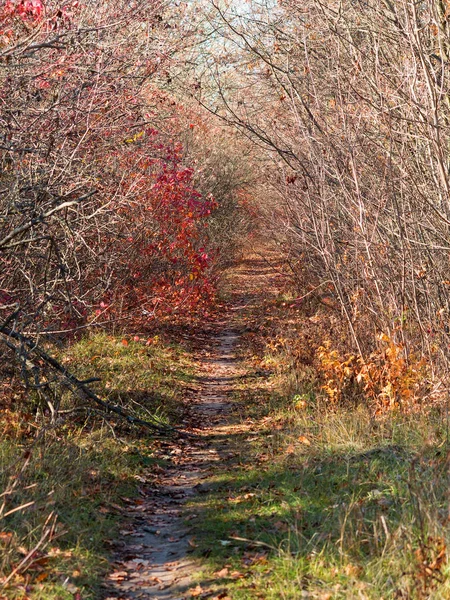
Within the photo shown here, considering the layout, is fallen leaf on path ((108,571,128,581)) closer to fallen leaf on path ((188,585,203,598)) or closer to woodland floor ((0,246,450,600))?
woodland floor ((0,246,450,600))

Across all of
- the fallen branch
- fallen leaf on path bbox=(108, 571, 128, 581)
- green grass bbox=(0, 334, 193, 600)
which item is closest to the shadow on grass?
fallen leaf on path bbox=(108, 571, 128, 581)

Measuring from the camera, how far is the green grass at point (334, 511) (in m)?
4.87

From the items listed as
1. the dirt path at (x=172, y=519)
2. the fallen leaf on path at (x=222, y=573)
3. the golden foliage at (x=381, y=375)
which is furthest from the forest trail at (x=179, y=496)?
the golden foliage at (x=381, y=375)

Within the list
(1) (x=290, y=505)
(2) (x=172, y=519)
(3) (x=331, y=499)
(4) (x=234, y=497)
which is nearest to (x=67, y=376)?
(2) (x=172, y=519)

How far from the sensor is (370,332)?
985 centimetres

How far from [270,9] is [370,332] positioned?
5.35 meters

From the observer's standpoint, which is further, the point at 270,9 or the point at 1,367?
the point at 270,9

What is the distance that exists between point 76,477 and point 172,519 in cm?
90

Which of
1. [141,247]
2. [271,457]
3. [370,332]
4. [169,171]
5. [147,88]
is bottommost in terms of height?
[271,457]

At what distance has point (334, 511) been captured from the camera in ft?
20.2

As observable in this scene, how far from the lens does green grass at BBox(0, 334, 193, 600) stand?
5.29 m

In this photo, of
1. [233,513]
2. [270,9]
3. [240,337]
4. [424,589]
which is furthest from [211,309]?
[424,589]

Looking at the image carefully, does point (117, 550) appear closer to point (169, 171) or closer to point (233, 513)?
point (233, 513)

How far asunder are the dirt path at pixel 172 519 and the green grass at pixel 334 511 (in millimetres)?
209
